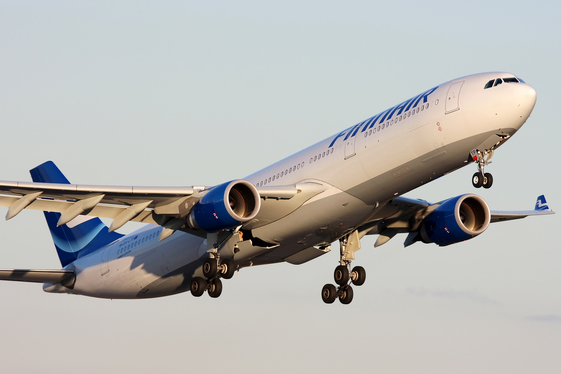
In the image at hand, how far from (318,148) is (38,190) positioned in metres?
10.4

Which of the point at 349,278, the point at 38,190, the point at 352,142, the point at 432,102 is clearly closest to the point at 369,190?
the point at 352,142

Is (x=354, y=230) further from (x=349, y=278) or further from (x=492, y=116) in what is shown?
(x=492, y=116)

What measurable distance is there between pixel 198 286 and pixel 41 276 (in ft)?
28.1

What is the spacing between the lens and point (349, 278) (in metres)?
37.6

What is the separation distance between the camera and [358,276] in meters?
37.7

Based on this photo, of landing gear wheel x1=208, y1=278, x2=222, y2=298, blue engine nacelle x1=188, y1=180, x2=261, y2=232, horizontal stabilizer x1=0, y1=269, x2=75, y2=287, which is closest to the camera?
blue engine nacelle x1=188, y1=180, x2=261, y2=232

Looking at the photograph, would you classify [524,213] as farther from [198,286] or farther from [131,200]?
[131,200]

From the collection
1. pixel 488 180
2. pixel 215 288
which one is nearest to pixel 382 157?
pixel 488 180

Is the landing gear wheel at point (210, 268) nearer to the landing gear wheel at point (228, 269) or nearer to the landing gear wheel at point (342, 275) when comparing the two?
the landing gear wheel at point (228, 269)

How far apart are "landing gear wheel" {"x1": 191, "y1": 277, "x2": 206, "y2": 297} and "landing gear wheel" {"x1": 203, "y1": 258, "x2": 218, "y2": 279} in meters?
1.23

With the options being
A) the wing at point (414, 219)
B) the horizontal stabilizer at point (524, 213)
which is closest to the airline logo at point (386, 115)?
the wing at point (414, 219)

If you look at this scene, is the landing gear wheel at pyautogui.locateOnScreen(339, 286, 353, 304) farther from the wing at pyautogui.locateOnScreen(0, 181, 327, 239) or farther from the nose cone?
the nose cone

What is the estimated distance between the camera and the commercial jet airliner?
30.2m

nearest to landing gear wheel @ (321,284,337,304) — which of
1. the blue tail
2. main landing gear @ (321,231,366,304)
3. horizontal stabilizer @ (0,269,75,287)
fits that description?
main landing gear @ (321,231,366,304)
